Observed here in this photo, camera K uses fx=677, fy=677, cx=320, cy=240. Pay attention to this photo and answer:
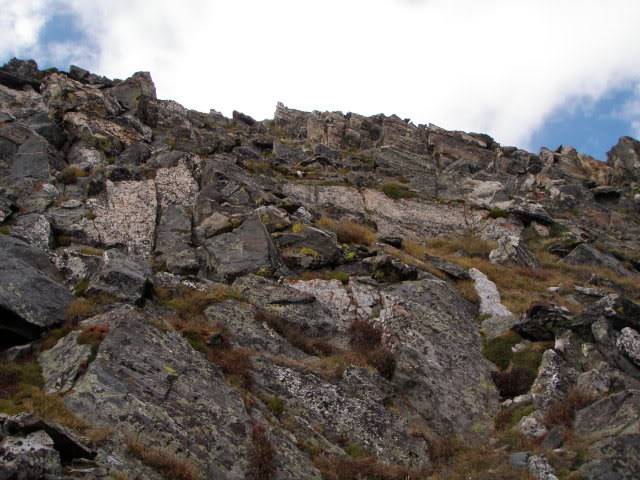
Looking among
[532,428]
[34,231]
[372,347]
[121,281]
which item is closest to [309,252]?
[372,347]

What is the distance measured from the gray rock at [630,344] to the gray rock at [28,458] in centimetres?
1568

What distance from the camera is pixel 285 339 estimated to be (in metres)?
19.6

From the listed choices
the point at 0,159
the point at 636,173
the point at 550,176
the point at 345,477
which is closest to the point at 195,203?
the point at 0,159

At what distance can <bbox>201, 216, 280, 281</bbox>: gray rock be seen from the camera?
23047mm

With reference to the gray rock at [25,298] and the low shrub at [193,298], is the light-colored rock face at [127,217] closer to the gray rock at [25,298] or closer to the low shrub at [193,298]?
the low shrub at [193,298]

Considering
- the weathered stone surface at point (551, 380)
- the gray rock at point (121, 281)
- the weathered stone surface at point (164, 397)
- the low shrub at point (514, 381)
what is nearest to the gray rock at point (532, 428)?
the weathered stone surface at point (551, 380)

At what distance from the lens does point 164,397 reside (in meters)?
14.5

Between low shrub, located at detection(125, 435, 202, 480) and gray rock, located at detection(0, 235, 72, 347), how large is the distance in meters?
5.07

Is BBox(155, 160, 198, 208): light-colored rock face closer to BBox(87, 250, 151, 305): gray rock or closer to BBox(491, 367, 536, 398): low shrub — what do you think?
BBox(87, 250, 151, 305): gray rock

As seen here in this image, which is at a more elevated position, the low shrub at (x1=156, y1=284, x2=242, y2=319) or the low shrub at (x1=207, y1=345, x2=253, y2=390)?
the low shrub at (x1=156, y1=284, x2=242, y2=319)

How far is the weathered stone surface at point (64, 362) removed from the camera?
1426 centimetres

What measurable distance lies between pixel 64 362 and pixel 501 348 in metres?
13.3

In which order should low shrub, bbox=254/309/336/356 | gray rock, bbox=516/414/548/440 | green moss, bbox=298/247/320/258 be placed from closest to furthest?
gray rock, bbox=516/414/548/440 < low shrub, bbox=254/309/336/356 < green moss, bbox=298/247/320/258

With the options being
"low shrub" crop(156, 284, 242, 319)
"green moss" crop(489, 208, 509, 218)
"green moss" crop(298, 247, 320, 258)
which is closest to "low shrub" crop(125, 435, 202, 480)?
"low shrub" crop(156, 284, 242, 319)
